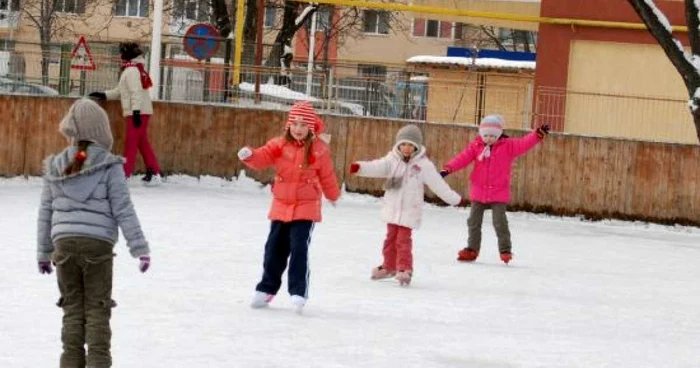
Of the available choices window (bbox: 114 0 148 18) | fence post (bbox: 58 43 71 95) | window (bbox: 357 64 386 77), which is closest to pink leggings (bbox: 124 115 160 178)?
fence post (bbox: 58 43 71 95)

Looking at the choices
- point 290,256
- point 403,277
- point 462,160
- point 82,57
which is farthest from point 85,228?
point 82,57

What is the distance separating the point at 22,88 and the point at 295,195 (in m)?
11.3

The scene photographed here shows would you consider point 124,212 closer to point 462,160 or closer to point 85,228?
point 85,228

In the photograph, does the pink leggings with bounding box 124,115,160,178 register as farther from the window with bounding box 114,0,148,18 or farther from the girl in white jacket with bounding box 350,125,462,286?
the window with bounding box 114,0,148,18

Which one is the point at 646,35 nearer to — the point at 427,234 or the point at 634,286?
the point at 427,234

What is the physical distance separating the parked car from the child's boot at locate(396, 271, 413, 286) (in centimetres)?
965

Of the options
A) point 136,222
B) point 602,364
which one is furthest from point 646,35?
point 136,222

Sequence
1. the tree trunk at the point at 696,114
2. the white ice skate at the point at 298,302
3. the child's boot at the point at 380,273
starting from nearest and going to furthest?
the white ice skate at the point at 298,302 < the tree trunk at the point at 696,114 < the child's boot at the point at 380,273

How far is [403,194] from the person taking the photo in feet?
45.2

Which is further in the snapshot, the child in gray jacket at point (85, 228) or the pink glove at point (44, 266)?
the pink glove at point (44, 266)

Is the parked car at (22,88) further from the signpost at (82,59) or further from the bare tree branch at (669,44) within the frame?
the bare tree branch at (669,44)

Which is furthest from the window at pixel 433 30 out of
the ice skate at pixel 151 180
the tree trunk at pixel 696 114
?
the tree trunk at pixel 696 114

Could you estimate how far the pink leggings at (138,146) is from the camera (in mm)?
22375

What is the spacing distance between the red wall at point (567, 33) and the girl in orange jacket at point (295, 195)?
665 inches
